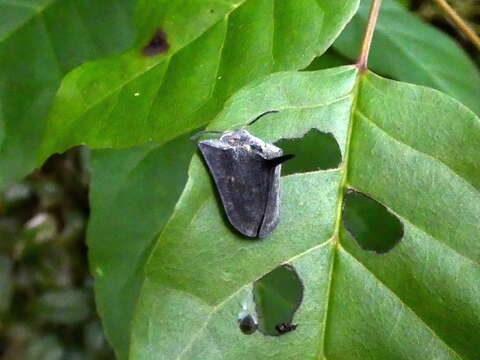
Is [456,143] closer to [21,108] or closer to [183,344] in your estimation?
[183,344]

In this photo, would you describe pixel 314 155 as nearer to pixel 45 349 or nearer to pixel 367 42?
pixel 367 42

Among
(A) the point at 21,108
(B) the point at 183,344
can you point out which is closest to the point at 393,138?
(B) the point at 183,344

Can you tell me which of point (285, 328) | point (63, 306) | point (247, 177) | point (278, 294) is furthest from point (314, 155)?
point (63, 306)

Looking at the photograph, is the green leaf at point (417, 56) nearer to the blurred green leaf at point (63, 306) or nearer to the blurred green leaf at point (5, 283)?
the blurred green leaf at point (63, 306)

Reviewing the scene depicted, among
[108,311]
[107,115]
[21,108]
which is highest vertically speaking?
[107,115]

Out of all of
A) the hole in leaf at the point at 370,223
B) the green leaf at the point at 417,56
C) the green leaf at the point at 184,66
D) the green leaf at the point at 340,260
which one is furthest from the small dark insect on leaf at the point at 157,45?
the green leaf at the point at 417,56

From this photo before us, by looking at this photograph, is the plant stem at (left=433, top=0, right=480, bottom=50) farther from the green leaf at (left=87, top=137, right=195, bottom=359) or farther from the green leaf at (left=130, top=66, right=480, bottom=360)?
the green leaf at (left=87, top=137, right=195, bottom=359)
